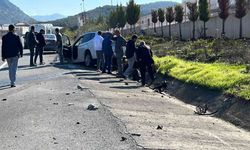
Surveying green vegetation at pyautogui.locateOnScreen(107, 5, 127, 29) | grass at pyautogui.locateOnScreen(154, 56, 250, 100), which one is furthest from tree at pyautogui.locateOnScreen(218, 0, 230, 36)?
green vegetation at pyautogui.locateOnScreen(107, 5, 127, 29)

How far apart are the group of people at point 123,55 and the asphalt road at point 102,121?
1899 mm

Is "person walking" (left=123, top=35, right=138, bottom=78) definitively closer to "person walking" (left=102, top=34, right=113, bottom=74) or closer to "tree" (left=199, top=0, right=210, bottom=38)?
"person walking" (left=102, top=34, right=113, bottom=74)

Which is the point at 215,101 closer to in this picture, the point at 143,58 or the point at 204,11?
the point at 143,58

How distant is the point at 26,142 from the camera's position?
29.6 feet

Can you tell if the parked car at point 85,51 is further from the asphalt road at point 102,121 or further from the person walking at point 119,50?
the asphalt road at point 102,121

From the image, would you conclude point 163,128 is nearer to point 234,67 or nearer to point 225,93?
point 225,93

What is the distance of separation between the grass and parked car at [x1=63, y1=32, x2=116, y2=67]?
375 cm

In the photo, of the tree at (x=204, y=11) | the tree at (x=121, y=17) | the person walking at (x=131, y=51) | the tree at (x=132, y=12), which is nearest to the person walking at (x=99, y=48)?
the person walking at (x=131, y=51)

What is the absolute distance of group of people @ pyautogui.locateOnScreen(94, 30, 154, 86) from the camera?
19656 millimetres

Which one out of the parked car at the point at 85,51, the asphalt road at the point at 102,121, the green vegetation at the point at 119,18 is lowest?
the asphalt road at the point at 102,121

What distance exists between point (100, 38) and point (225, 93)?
10482 millimetres

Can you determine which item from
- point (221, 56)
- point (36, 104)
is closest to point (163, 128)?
point (36, 104)

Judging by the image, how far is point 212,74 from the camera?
1770cm

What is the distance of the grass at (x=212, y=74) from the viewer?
15.3 metres
